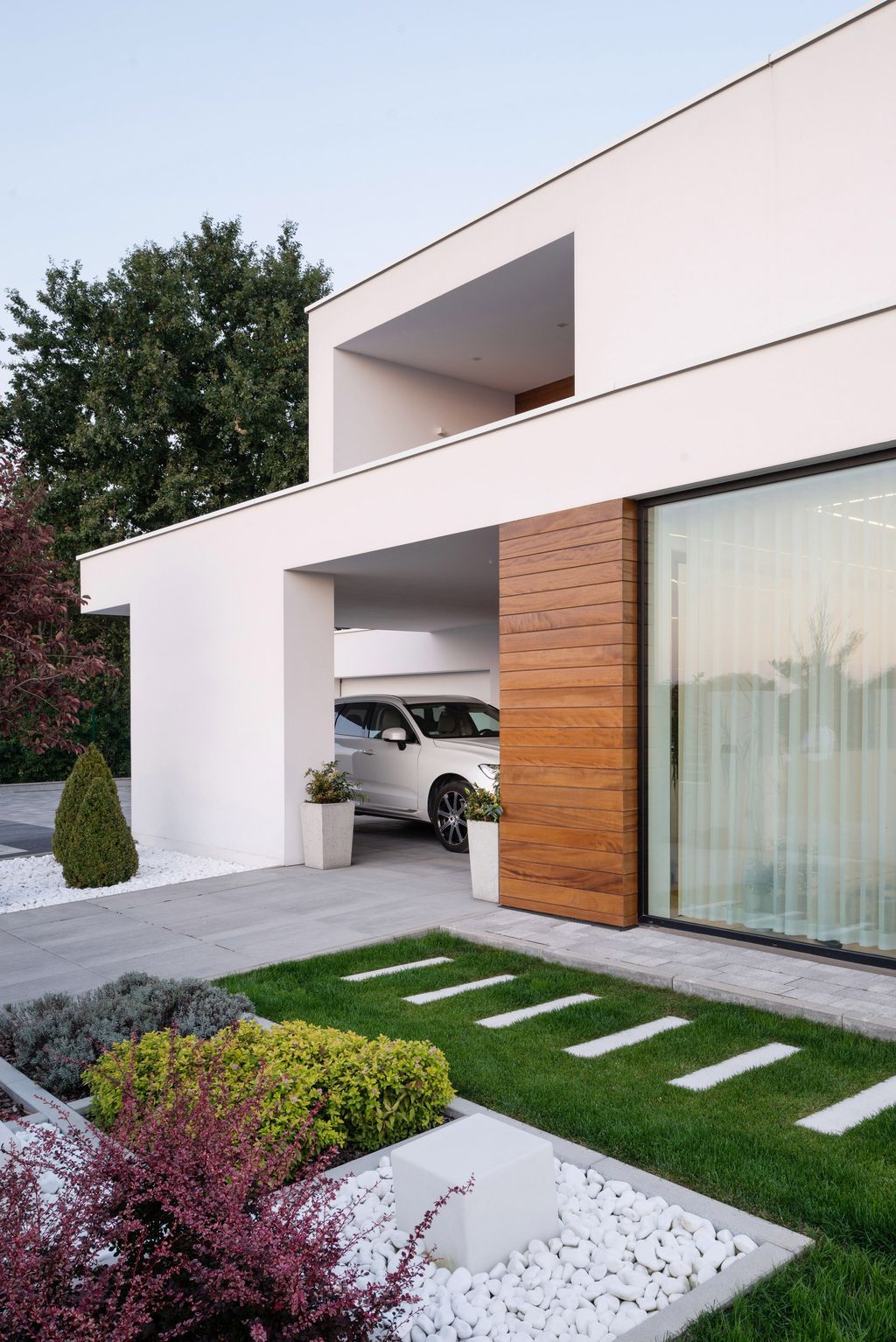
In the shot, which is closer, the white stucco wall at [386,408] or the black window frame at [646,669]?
the black window frame at [646,669]

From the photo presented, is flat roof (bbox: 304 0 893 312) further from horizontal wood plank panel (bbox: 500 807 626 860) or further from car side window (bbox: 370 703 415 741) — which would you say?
horizontal wood plank panel (bbox: 500 807 626 860)

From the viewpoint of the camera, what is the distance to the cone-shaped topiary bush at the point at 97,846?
9.07 meters

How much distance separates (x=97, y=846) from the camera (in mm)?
9078

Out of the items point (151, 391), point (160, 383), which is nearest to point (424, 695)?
point (160, 383)

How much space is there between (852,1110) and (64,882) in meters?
7.57

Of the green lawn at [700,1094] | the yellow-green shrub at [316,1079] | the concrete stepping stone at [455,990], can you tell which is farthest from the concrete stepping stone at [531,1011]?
the yellow-green shrub at [316,1079]

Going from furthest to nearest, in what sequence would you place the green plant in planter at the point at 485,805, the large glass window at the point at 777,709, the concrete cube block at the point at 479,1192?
the green plant in planter at the point at 485,805 → the large glass window at the point at 777,709 → the concrete cube block at the point at 479,1192

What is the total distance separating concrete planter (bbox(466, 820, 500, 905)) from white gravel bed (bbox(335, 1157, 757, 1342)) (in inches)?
182

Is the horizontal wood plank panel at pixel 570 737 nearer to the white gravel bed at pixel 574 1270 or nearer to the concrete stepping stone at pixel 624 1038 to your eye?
the concrete stepping stone at pixel 624 1038

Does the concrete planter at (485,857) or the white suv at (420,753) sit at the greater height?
the white suv at (420,753)

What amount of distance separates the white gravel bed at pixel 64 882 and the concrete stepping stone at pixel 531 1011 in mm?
4902

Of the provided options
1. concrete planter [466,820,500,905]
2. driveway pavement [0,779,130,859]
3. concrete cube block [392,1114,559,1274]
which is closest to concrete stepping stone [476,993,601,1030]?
concrete cube block [392,1114,559,1274]

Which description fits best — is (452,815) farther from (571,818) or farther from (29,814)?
(29,814)

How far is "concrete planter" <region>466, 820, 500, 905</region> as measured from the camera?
780cm
